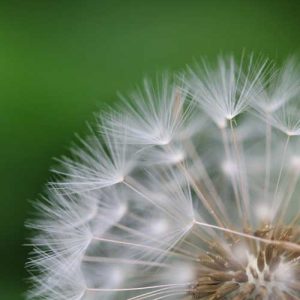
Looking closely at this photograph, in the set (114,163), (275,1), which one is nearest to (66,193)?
(114,163)

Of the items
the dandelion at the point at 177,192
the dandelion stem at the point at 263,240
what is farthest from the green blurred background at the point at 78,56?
the dandelion stem at the point at 263,240

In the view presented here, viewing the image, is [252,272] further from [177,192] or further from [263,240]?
[177,192]

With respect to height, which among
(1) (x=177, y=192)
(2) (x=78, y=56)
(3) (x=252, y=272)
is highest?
(2) (x=78, y=56)

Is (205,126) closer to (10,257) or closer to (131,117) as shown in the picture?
(131,117)

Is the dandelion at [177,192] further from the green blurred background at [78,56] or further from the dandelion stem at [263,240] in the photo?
the green blurred background at [78,56]

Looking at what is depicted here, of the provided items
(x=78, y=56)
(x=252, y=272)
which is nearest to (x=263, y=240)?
(x=252, y=272)
